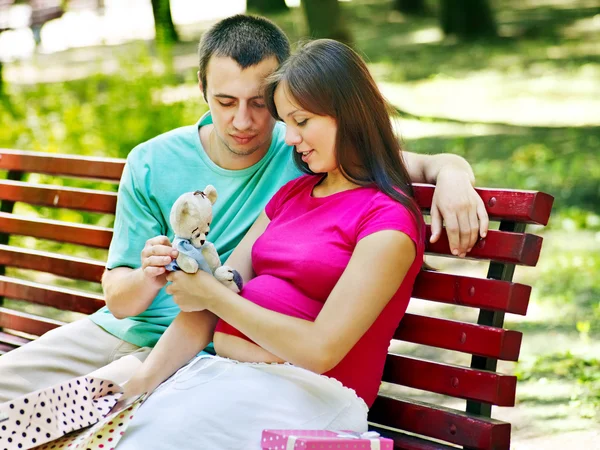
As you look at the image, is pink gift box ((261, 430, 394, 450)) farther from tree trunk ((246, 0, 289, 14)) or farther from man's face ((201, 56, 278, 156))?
tree trunk ((246, 0, 289, 14))

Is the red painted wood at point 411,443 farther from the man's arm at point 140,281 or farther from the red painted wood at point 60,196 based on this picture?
the red painted wood at point 60,196

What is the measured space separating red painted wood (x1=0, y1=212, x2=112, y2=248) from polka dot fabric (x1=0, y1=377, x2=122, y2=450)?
1.35m

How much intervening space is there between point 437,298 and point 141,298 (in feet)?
3.25

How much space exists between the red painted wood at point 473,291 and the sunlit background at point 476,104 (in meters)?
0.84

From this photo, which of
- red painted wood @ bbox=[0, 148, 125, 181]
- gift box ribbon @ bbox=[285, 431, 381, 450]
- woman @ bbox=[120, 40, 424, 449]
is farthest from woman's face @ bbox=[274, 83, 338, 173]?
red painted wood @ bbox=[0, 148, 125, 181]

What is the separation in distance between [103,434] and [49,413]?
0.20 m

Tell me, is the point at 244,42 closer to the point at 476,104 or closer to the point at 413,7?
the point at 476,104

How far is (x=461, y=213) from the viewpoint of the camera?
112 inches

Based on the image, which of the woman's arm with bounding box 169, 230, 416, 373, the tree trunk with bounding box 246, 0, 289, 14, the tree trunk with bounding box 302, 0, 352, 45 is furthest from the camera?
the tree trunk with bounding box 246, 0, 289, 14

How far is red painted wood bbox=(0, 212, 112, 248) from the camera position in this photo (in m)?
4.12

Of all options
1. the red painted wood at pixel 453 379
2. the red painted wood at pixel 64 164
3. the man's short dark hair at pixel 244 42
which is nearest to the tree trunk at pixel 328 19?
the red painted wood at pixel 64 164

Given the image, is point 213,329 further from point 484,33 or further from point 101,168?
point 484,33

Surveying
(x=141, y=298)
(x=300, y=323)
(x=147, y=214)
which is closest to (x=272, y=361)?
(x=300, y=323)

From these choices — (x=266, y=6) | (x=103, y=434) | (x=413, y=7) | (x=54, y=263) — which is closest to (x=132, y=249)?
(x=103, y=434)
